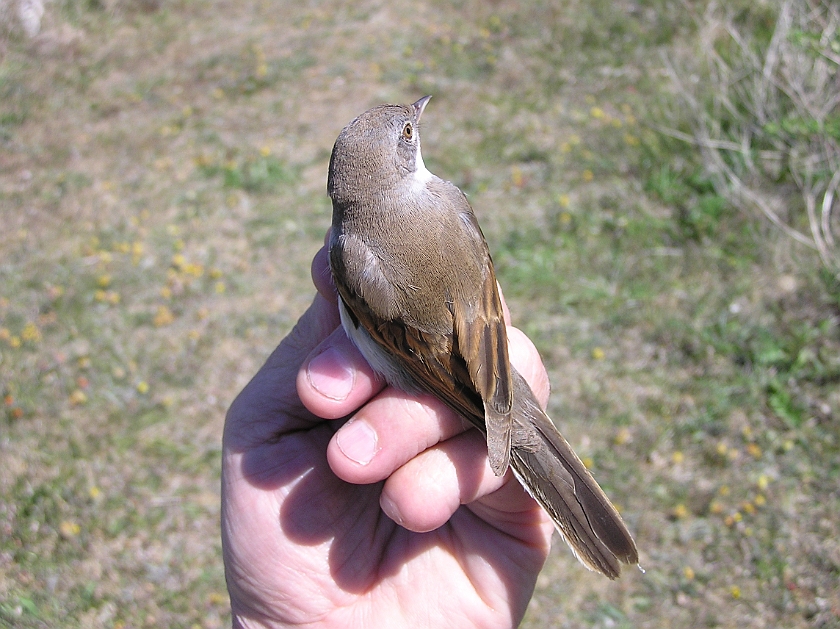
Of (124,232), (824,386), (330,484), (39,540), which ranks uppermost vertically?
(330,484)

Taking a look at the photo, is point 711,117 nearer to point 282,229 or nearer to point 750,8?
point 750,8

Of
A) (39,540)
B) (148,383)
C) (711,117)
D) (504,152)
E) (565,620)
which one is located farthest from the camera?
(504,152)

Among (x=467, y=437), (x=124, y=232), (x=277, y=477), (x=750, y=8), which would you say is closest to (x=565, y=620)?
(x=467, y=437)

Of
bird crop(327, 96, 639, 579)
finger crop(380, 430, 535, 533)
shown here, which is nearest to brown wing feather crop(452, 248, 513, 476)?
bird crop(327, 96, 639, 579)

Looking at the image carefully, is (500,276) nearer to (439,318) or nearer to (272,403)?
(439,318)

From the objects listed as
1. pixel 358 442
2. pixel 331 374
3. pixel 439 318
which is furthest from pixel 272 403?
pixel 439 318

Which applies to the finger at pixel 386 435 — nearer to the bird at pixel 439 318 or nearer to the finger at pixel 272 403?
the bird at pixel 439 318
